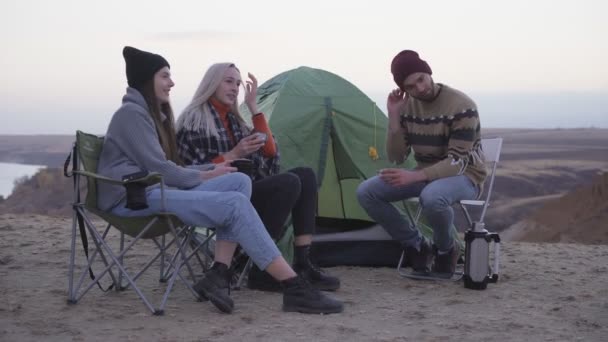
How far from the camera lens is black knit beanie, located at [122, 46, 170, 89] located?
394 cm

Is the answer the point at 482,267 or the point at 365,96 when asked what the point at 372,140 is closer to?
the point at 365,96

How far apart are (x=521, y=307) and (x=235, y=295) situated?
58.1 inches

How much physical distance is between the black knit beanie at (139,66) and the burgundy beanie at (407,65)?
1421mm

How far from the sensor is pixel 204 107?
14.3ft

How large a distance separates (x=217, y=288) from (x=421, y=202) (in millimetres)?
1349

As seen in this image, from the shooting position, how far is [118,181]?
3680 mm

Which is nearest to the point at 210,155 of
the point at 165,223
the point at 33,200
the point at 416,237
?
the point at 165,223

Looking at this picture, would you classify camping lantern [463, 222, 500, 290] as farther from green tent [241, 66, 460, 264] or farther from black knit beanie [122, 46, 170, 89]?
black knit beanie [122, 46, 170, 89]

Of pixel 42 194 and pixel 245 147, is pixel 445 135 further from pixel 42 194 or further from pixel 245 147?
pixel 42 194

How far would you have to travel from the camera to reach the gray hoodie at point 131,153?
150 inches

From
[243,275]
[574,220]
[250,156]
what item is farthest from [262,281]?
[574,220]

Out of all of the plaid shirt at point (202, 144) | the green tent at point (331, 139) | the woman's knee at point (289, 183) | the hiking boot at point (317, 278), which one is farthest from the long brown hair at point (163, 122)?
the green tent at point (331, 139)

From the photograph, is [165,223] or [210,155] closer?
[165,223]

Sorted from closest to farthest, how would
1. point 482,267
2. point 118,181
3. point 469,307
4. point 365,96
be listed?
point 118,181, point 469,307, point 482,267, point 365,96
